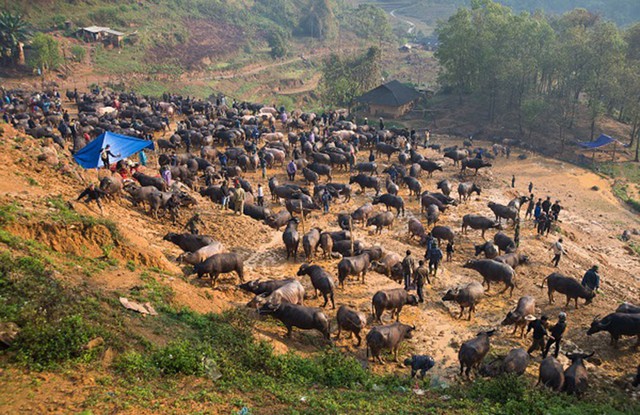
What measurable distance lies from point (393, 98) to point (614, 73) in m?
21.4

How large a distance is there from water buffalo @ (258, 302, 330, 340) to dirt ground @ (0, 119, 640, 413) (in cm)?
40

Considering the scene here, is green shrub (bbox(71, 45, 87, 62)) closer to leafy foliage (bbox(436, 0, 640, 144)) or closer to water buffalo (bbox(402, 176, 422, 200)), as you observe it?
leafy foliage (bbox(436, 0, 640, 144))

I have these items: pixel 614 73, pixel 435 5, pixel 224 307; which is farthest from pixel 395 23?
pixel 224 307

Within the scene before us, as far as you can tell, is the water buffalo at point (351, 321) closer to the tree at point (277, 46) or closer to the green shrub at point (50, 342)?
the green shrub at point (50, 342)

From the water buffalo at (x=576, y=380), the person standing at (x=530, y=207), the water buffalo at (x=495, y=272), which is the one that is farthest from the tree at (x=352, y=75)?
the water buffalo at (x=576, y=380)

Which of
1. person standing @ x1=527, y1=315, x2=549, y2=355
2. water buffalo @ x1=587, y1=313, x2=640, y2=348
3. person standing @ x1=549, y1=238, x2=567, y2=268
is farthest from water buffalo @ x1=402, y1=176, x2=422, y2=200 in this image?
person standing @ x1=527, y1=315, x2=549, y2=355

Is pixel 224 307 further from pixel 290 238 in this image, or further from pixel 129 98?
pixel 129 98

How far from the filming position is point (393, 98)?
2124 inches

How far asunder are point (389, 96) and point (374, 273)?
131ft

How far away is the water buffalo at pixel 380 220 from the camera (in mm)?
21875

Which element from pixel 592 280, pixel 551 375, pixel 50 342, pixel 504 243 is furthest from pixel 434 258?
pixel 50 342

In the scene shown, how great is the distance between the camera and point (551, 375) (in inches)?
449

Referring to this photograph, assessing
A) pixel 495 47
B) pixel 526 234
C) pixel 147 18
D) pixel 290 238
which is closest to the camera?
pixel 290 238

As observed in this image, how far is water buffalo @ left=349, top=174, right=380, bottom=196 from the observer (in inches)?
1050
